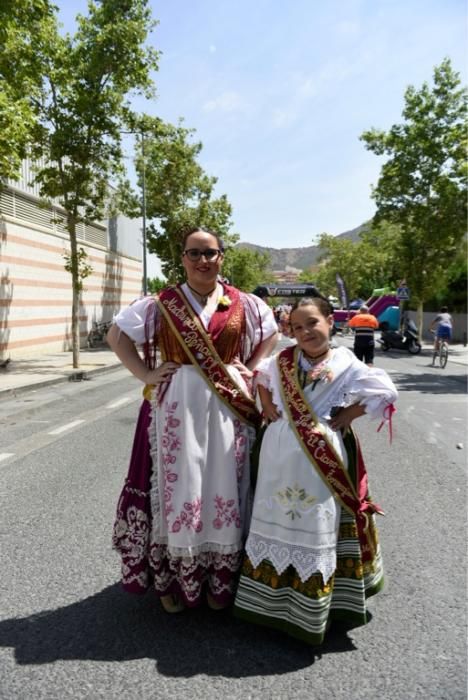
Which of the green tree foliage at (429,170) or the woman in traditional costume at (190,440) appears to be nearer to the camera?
the woman in traditional costume at (190,440)

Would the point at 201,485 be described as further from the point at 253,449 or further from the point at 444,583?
the point at 444,583

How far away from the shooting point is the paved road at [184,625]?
2434 millimetres

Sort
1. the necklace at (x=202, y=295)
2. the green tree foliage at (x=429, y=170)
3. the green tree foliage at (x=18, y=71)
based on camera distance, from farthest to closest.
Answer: the green tree foliage at (x=429, y=170) → the green tree foliage at (x=18, y=71) → the necklace at (x=202, y=295)

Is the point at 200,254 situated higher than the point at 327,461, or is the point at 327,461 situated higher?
the point at 200,254

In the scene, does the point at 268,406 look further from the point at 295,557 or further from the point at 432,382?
the point at 432,382

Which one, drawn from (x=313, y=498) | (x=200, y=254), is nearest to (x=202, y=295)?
(x=200, y=254)

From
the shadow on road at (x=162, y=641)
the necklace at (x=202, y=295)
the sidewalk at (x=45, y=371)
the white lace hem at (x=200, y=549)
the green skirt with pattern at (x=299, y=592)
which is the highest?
the necklace at (x=202, y=295)

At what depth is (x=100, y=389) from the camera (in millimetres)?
12305

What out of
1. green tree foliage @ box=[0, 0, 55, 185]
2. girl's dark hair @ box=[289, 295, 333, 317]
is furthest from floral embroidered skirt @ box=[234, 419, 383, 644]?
green tree foliage @ box=[0, 0, 55, 185]

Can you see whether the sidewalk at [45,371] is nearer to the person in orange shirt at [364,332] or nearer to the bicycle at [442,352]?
the person in orange shirt at [364,332]

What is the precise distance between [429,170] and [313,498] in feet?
81.0

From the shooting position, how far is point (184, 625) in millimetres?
2904

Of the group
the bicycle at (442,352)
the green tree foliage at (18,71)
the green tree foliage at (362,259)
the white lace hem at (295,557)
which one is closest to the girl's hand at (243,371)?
the white lace hem at (295,557)

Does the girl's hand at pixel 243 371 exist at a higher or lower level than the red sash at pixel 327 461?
higher
